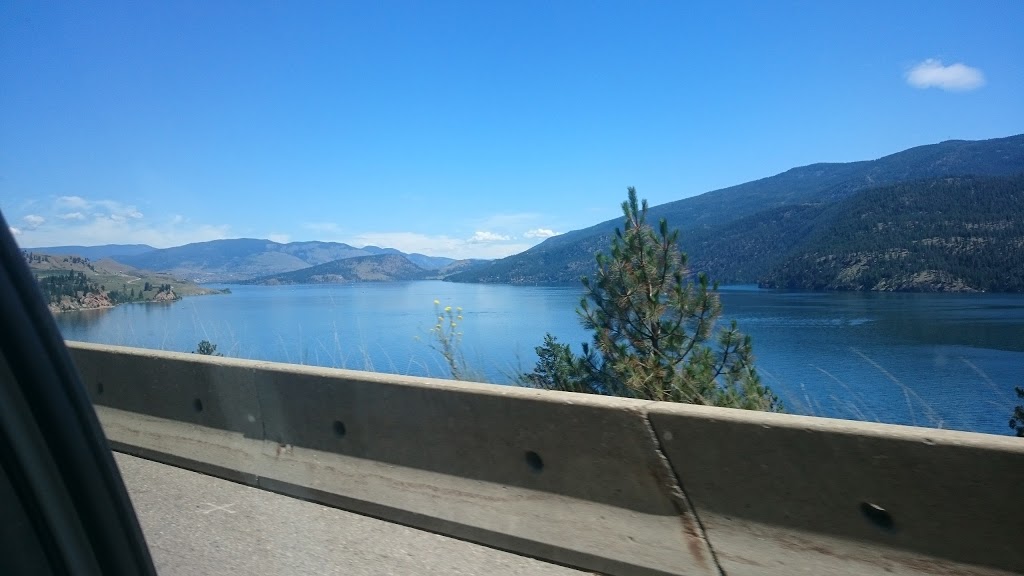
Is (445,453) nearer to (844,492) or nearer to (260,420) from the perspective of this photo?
(260,420)

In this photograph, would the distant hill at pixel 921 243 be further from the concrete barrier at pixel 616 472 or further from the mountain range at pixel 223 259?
the mountain range at pixel 223 259

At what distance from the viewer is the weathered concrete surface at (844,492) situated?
10.1 ft

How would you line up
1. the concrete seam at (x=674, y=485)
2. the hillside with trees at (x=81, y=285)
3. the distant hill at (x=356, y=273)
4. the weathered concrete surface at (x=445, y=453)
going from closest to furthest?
the concrete seam at (x=674, y=485) → the weathered concrete surface at (x=445, y=453) → the hillside with trees at (x=81, y=285) → the distant hill at (x=356, y=273)

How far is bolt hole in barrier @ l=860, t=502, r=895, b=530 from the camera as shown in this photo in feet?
11.0

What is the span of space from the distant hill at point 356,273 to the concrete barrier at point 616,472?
372ft

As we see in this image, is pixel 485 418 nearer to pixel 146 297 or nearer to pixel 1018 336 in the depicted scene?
pixel 146 297

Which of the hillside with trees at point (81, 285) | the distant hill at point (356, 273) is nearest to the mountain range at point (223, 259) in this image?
the distant hill at point (356, 273)

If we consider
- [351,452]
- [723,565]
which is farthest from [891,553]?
[351,452]

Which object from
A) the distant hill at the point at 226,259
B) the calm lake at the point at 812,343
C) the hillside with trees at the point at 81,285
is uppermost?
the distant hill at the point at 226,259

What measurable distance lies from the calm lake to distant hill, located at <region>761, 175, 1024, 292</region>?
2998mm

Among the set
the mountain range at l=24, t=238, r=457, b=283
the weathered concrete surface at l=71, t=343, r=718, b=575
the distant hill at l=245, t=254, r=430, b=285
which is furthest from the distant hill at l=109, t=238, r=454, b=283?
the weathered concrete surface at l=71, t=343, r=718, b=575

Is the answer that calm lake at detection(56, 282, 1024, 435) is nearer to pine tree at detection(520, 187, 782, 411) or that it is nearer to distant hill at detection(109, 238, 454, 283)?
pine tree at detection(520, 187, 782, 411)

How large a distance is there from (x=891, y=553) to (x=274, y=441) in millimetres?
4376

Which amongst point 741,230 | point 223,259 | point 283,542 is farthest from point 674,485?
point 223,259
